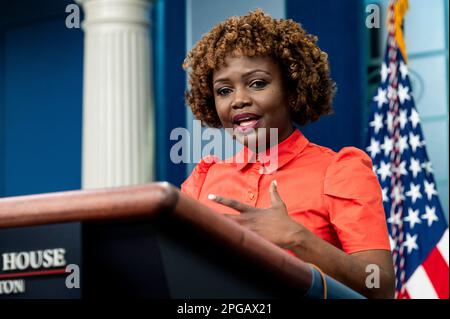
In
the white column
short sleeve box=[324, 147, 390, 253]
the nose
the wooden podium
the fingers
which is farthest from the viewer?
the white column

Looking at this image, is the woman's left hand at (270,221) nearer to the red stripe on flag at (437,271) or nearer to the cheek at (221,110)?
the cheek at (221,110)

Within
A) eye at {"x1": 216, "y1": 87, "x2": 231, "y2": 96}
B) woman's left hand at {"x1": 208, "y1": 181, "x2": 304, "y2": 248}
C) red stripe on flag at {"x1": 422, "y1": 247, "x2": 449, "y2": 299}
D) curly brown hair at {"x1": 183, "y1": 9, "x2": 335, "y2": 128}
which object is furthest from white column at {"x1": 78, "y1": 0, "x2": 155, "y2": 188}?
woman's left hand at {"x1": 208, "y1": 181, "x2": 304, "y2": 248}

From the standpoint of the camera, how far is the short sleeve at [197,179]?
172 centimetres

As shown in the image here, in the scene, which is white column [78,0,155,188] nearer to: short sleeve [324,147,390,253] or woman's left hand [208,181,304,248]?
→ short sleeve [324,147,390,253]

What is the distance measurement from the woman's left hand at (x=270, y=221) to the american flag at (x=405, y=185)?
2.74 meters

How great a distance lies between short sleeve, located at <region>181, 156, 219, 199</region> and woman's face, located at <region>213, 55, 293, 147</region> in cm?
13

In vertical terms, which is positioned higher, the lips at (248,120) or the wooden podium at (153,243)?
the lips at (248,120)

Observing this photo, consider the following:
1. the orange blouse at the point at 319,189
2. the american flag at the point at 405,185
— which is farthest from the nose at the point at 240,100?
the american flag at the point at 405,185

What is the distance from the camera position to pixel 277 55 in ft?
5.46

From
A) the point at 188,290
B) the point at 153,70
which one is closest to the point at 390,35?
the point at 153,70

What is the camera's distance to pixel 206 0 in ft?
16.6

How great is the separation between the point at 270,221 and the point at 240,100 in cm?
45

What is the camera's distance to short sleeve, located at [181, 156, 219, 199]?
1718mm

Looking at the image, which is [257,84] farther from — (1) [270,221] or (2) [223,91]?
(1) [270,221]
